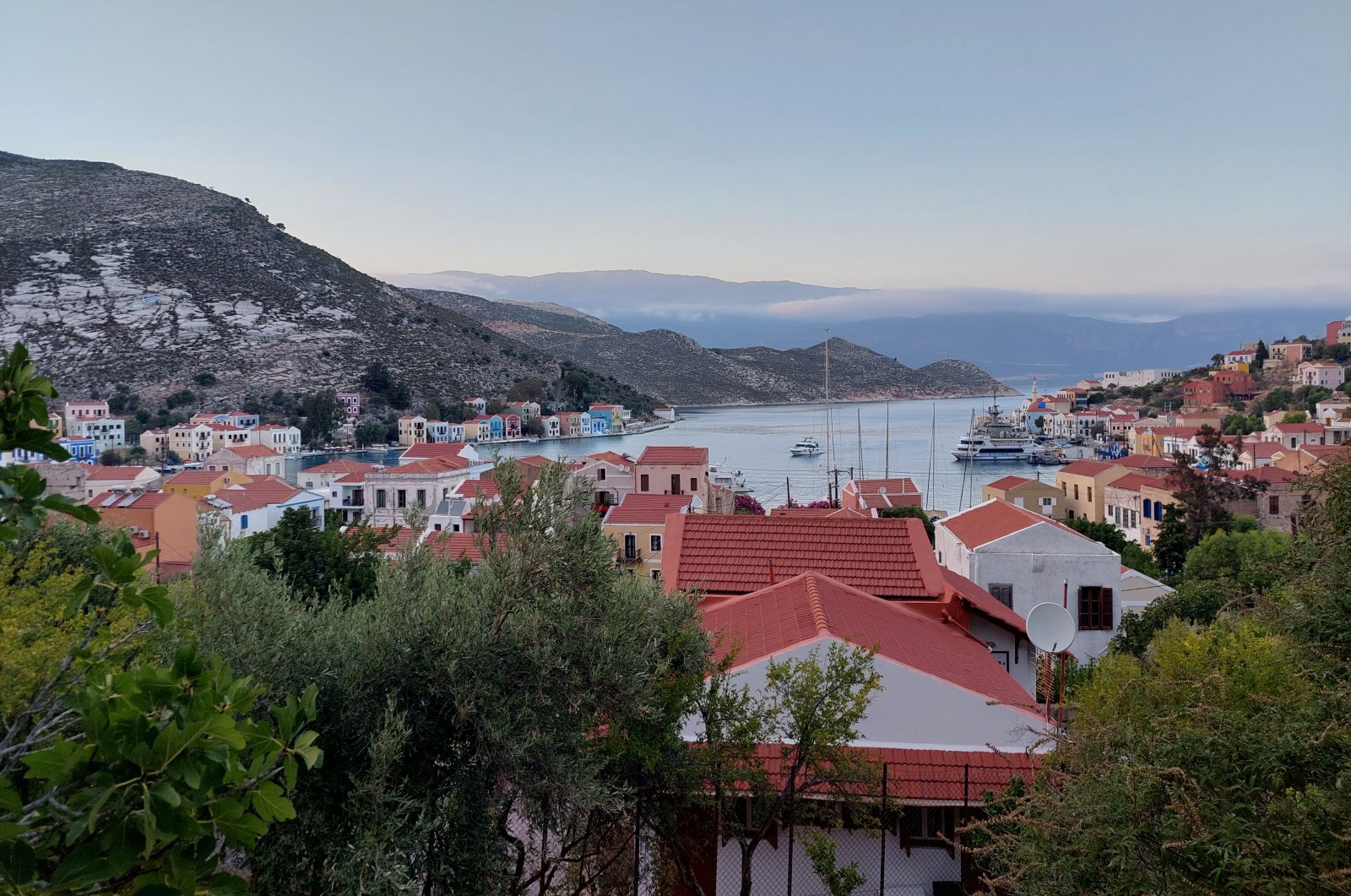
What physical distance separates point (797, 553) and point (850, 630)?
3.42 metres

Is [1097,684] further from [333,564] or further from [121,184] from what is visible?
[121,184]

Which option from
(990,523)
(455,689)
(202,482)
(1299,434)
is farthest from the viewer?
(1299,434)

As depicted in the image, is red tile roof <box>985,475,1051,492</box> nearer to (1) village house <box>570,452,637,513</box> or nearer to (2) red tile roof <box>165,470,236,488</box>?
(1) village house <box>570,452,637,513</box>

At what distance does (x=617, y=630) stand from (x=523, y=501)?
2.82ft

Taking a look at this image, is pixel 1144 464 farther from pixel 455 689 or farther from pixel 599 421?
pixel 599 421

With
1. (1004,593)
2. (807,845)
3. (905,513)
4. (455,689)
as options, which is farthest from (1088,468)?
(455,689)

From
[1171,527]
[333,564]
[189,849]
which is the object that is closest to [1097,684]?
[189,849]

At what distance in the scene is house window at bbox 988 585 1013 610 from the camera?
46.1 feet

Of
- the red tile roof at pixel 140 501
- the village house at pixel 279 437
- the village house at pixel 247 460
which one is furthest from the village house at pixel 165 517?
the village house at pixel 279 437

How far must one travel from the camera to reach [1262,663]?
545 cm

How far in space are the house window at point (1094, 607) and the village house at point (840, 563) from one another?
3297 millimetres

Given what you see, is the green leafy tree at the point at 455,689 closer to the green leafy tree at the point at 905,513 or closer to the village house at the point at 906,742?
the village house at the point at 906,742

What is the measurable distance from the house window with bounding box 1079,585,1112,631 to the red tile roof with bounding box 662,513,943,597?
464 cm

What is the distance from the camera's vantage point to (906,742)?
698 centimetres
